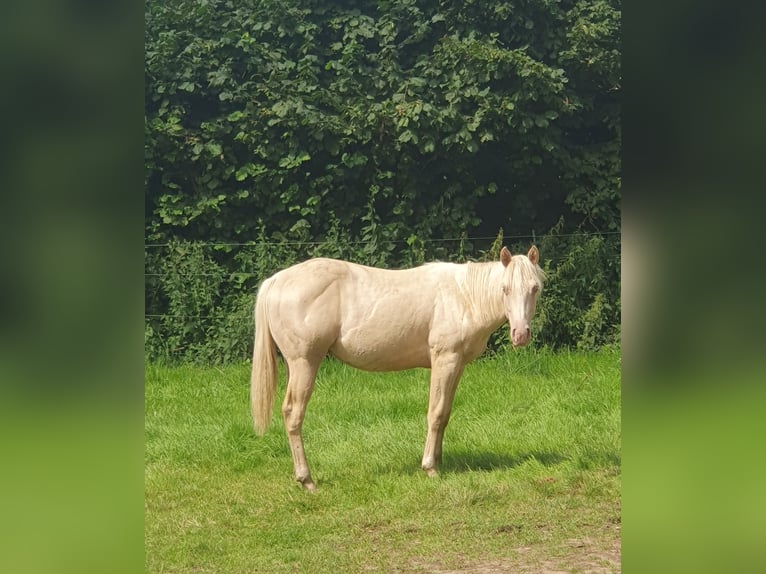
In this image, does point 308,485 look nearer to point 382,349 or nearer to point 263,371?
point 263,371

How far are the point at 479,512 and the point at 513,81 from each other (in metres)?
2.79

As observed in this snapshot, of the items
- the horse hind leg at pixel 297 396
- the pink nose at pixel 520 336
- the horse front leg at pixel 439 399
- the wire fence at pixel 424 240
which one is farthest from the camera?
the wire fence at pixel 424 240

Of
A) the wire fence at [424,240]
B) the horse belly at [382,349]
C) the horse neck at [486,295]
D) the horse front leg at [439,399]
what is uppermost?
the wire fence at [424,240]

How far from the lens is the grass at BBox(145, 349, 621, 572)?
3.99m

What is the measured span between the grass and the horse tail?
45 centimetres

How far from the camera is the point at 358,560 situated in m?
3.88

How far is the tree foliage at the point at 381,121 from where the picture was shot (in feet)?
17.8

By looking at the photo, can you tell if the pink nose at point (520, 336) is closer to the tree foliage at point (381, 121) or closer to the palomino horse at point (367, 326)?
the palomino horse at point (367, 326)

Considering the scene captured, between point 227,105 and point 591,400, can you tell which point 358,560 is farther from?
point 227,105

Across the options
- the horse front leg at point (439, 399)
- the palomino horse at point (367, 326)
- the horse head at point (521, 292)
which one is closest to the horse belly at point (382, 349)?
the palomino horse at point (367, 326)

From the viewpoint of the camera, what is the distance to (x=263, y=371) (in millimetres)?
4625

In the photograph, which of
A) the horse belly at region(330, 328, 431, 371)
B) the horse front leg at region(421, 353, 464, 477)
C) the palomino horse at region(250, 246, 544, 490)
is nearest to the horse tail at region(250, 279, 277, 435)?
the palomino horse at region(250, 246, 544, 490)
